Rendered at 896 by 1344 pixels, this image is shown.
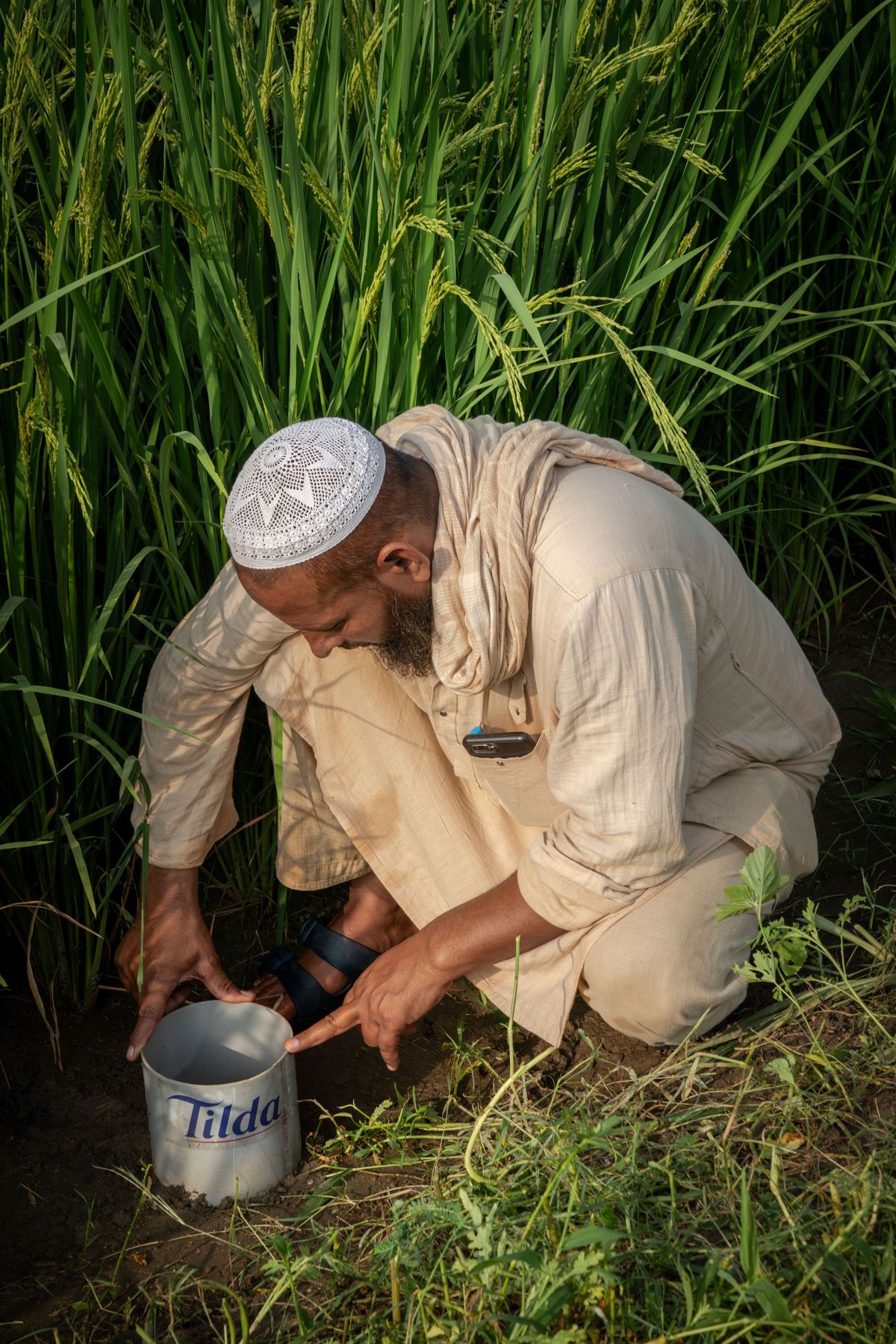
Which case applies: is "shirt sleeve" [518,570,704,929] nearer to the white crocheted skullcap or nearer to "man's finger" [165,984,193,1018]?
the white crocheted skullcap

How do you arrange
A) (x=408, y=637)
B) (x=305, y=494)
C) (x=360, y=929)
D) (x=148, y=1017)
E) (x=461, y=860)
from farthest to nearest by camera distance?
1. (x=360, y=929)
2. (x=461, y=860)
3. (x=148, y=1017)
4. (x=408, y=637)
5. (x=305, y=494)

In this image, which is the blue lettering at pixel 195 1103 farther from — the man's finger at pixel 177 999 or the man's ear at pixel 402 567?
the man's ear at pixel 402 567

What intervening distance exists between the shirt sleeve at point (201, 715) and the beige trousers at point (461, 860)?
82 millimetres

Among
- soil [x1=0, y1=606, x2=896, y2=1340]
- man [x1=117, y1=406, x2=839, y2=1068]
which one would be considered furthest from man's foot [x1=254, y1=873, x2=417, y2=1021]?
soil [x1=0, y1=606, x2=896, y2=1340]

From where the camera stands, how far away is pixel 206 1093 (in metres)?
1.55

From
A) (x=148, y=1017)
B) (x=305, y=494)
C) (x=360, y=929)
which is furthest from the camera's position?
(x=360, y=929)

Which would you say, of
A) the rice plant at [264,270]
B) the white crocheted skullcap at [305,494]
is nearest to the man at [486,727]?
the white crocheted skullcap at [305,494]

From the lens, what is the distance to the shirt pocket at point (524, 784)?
5.97 feet

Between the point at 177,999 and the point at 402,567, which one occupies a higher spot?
the point at 402,567

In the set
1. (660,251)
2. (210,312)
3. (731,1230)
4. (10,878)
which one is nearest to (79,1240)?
(10,878)

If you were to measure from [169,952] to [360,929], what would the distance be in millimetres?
378

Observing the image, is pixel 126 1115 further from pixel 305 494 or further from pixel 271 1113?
pixel 305 494

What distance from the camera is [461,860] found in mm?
2000

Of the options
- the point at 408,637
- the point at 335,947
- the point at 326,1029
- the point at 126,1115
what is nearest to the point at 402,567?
the point at 408,637
